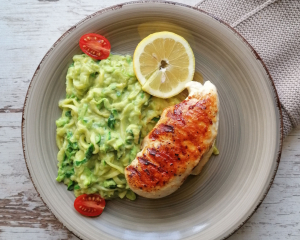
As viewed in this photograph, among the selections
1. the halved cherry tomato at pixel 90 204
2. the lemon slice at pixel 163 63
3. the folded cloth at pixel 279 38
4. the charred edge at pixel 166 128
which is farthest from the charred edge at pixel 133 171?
the folded cloth at pixel 279 38

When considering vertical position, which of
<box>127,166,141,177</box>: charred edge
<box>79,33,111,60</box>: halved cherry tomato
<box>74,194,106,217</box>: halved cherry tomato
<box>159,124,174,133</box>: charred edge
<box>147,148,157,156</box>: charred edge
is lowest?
<box>74,194,106,217</box>: halved cherry tomato

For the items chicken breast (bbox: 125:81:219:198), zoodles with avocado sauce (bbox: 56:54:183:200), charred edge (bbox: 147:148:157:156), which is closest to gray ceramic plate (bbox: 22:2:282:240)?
zoodles with avocado sauce (bbox: 56:54:183:200)

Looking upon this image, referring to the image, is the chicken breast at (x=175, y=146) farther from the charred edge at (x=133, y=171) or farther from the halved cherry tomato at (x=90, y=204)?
the halved cherry tomato at (x=90, y=204)

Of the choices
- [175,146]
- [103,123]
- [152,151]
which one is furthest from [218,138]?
[103,123]

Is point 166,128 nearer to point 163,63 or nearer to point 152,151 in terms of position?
point 152,151

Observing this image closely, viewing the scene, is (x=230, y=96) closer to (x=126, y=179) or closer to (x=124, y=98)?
(x=124, y=98)

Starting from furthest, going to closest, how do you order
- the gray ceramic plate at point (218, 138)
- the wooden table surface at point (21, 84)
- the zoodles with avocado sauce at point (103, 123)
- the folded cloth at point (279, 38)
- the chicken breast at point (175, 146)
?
the wooden table surface at point (21, 84), the folded cloth at point (279, 38), the gray ceramic plate at point (218, 138), the zoodles with avocado sauce at point (103, 123), the chicken breast at point (175, 146)

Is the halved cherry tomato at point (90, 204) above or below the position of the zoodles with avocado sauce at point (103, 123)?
below

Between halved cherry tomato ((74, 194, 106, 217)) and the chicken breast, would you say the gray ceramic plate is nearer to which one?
halved cherry tomato ((74, 194, 106, 217))
